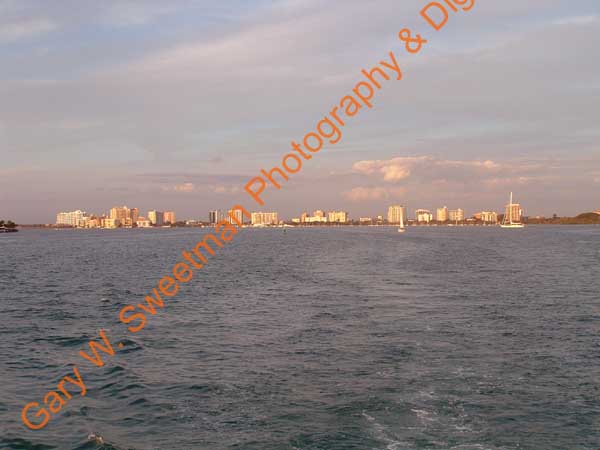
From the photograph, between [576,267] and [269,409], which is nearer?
[269,409]

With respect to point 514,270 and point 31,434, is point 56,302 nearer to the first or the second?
→ point 31,434

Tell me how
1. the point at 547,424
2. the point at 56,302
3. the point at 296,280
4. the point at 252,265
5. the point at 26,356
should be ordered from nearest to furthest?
the point at 547,424, the point at 26,356, the point at 56,302, the point at 296,280, the point at 252,265

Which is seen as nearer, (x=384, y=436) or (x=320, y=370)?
(x=384, y=436)

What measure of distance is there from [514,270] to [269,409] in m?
43.9

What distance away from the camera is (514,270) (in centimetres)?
5409

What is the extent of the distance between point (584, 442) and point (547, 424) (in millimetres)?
1142

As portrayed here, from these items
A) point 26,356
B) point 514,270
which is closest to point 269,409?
point 26,356

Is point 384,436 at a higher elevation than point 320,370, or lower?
lower

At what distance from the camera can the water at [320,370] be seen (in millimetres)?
14383

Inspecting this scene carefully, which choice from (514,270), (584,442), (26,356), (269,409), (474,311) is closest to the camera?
(584,442)

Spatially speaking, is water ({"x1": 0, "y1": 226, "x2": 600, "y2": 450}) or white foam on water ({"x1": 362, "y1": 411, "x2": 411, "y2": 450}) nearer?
white foam on water ({"x1": 362, "y1": 411, "x2": 411, "y2": 450})

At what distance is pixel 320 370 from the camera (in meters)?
19.5

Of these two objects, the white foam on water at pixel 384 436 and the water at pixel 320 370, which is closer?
the white foam on water at pixel 384 436

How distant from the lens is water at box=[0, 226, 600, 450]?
47.2 ft
